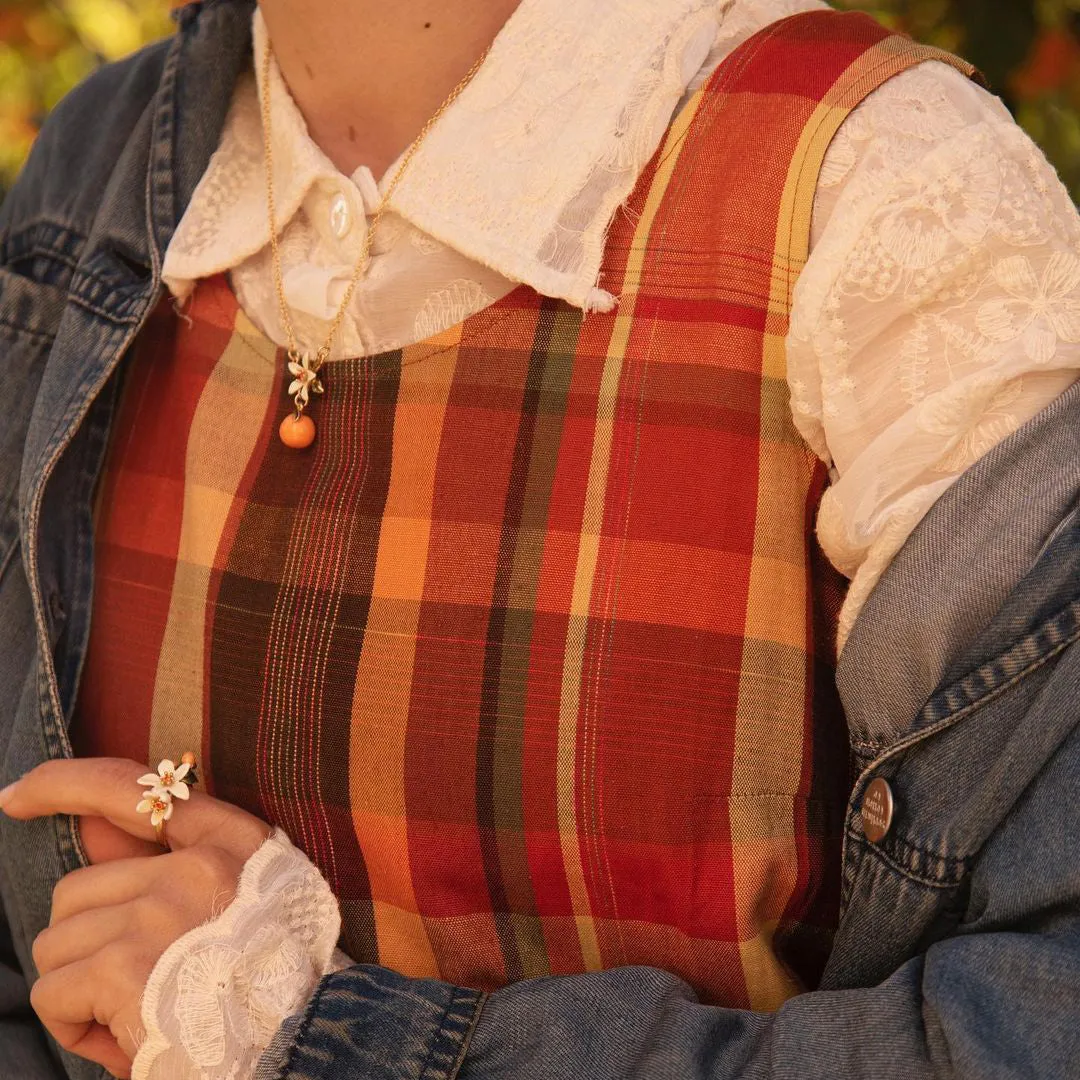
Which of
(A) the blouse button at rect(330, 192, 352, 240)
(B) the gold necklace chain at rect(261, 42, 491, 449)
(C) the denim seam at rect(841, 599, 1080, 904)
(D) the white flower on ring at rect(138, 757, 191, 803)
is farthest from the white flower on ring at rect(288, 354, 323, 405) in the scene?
(C) the denim seam at rect(841, 599, 1080, 904)

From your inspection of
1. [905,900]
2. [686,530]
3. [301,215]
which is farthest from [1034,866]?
[301,215]

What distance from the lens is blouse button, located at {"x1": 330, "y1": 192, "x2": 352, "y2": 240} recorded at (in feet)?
3.68

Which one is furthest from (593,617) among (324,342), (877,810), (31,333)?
(31,333)

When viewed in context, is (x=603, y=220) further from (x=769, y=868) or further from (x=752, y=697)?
(x=769, y=868)

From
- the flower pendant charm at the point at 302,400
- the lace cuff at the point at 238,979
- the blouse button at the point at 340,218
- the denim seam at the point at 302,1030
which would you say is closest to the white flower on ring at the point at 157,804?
the lace cuff at the point at 238,979

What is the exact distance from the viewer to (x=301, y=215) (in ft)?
3.92

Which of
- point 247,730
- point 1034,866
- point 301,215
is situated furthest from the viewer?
point 301,215

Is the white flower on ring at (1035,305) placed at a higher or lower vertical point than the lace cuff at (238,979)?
higher

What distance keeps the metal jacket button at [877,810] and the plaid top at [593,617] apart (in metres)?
0.06

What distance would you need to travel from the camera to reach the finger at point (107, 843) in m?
1.15

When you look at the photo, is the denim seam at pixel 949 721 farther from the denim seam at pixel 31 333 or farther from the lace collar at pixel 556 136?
the denim seam at pixel 31 333

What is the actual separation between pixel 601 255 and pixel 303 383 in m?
0.29

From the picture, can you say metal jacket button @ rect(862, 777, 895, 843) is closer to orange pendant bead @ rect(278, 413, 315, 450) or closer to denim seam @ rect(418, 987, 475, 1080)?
denim seam @ rect(418, 987, 475, 1080)

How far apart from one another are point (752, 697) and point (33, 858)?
718mm
